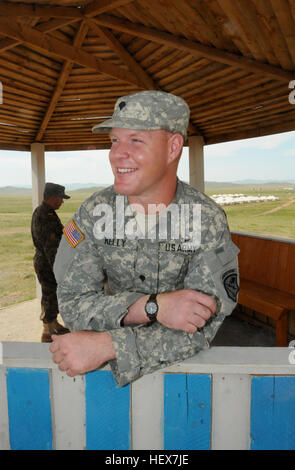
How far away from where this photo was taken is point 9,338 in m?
4.92

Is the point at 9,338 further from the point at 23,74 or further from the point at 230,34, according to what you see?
the point at 230,34

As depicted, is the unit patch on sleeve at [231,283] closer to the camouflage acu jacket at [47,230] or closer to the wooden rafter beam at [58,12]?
the wooden rafter beam at [58,12]

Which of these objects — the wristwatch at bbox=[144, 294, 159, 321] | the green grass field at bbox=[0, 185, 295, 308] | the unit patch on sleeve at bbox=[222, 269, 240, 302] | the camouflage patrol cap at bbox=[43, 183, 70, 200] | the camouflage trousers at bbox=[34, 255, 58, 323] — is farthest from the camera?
the green grass field at bbox=[0, 185, 295, 308]

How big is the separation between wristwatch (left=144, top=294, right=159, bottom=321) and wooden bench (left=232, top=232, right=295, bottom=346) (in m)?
2.99

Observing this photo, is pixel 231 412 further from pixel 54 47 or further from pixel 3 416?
pixel 54 47

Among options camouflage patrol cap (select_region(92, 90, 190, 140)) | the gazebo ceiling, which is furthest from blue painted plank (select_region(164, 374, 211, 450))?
the gazebo ceiling

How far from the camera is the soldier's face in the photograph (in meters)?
1.14

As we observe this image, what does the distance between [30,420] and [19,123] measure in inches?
227

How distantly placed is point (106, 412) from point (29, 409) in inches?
8.6

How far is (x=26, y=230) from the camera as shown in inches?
1280

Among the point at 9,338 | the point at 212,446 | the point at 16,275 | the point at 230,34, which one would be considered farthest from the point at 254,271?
the point at 16,275

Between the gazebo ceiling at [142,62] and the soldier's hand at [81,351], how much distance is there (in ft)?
8.79

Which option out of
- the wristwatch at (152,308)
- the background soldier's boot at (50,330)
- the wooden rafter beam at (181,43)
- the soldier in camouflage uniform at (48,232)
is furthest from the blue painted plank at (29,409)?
the background soldier's boot at (50,330)

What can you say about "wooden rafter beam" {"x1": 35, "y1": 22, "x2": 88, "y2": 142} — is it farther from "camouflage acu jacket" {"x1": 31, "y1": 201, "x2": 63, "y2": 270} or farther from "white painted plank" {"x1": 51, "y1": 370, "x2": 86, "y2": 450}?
"white painted plank" {"x1": 51, "y1": 370, "x2": 86, "y2": 450}
